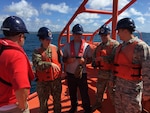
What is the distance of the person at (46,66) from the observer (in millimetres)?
3287

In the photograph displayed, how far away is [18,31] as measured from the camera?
6.47 feet

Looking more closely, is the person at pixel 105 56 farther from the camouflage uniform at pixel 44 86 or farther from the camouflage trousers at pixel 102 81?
the camouflage uniform at pixel 44 86

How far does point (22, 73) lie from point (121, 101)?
5.56 feet

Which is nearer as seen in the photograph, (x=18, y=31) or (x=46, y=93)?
(x=18, y=31)

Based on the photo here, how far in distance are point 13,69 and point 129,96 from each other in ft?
5.56

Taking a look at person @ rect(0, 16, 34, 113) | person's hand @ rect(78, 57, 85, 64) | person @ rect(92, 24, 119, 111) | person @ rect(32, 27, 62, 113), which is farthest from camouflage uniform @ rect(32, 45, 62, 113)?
person @ rect(0, 16, 34, 113)

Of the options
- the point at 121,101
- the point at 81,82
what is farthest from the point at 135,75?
the point at 81,82

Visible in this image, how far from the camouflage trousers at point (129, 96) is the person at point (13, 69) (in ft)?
4.57

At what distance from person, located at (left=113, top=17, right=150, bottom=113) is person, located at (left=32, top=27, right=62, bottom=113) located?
3.48 ft

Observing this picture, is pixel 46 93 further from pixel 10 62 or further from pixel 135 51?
pixel 10 62

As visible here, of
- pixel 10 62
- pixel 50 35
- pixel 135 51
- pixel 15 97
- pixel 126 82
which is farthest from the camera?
pixel 50 35

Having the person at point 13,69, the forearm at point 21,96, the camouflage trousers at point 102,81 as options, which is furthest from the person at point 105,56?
the forearm at point 21,96

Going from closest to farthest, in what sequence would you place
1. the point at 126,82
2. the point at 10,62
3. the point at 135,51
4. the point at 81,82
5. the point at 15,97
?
the point at 10,62 < the point at 15,97 < the point at 135,51 < the point at 126,82 < the point at 81,82

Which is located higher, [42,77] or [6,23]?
[6,23]
